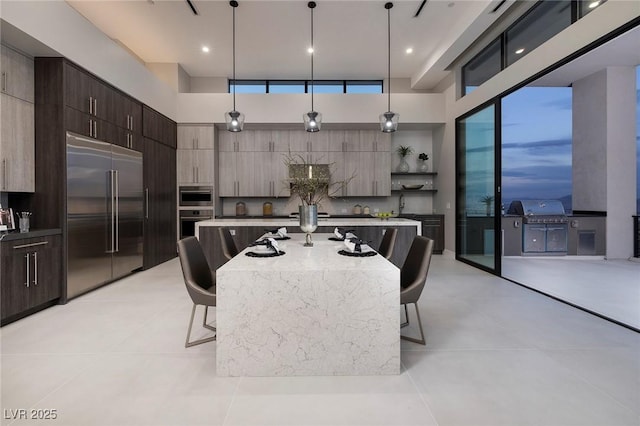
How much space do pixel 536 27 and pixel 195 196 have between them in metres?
6.22

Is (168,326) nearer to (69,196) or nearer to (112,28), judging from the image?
(69,196)

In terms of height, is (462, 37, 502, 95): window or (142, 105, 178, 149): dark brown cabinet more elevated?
(462, 37, 502, 95): window

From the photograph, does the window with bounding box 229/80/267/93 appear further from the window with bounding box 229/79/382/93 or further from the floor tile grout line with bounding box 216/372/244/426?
the floor tile grout line with bounding box 216/372/244/426

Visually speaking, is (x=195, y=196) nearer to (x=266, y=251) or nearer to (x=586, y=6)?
(x=266, y=251)

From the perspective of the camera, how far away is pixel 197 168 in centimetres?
643

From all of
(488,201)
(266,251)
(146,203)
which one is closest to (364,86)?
(488,201)

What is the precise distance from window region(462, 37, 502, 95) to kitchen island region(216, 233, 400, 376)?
182 inches

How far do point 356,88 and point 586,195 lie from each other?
5.41 meters

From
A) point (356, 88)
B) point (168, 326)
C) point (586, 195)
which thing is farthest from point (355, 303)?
point (586, 195)

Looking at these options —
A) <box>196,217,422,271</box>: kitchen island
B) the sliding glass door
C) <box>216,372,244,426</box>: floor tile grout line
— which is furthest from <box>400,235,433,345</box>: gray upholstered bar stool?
the sliding glass door

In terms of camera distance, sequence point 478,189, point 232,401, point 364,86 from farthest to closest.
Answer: point 364,86 → point 478,189 → point 232,401

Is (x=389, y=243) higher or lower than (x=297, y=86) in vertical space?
lower

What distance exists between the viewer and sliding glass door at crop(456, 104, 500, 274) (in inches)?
192

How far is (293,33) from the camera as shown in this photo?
512 cm
